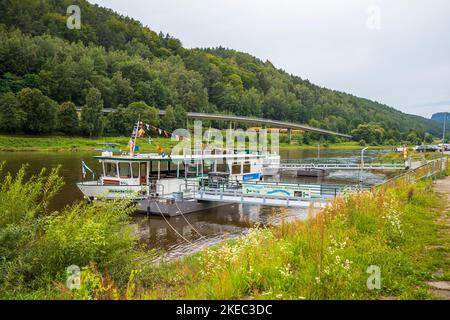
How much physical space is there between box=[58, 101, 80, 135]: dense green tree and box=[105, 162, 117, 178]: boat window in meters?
58.7

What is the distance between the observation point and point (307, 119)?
182 m

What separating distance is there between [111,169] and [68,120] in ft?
196

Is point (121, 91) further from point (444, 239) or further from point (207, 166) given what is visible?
point (444, 239)

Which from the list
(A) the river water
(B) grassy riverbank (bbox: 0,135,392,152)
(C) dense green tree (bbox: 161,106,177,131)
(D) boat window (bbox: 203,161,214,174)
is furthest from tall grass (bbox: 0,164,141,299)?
(C) dense green tree (bbox: 161,106,177,131)

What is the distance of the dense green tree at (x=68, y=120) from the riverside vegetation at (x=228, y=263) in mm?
71673

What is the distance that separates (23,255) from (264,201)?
46.6 ft

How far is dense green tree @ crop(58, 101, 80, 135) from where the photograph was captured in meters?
74.1

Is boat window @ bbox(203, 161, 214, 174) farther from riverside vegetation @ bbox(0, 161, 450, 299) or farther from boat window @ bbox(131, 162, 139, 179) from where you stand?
riverside vegetation @ bbox(0, 161, 450, 299)

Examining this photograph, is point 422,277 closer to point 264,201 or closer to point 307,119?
point 264,201

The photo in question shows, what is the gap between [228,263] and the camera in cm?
693

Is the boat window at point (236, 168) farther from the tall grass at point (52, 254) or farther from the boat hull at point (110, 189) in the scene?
the tall grass at point (52, 254)

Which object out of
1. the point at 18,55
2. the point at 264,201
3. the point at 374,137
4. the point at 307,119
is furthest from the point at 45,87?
the point at 307,119

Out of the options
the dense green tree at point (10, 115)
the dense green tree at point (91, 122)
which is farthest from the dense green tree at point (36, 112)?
the dense green tree at point (91, 122)

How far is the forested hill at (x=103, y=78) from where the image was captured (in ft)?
262
